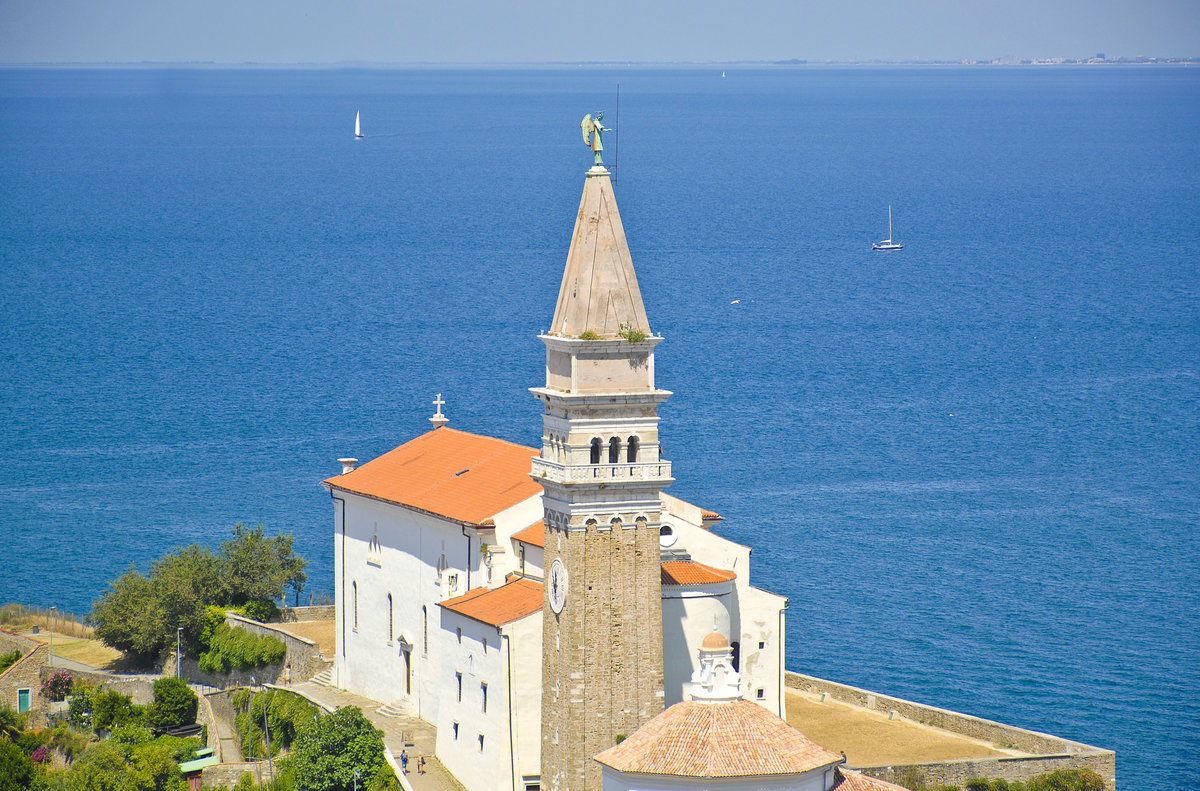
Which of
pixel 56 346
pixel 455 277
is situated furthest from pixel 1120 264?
pixel 56 346

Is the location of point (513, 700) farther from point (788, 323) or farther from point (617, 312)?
point (788, 323)

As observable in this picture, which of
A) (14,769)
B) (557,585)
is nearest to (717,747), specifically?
(557,585)

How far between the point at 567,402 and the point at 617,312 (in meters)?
2.37

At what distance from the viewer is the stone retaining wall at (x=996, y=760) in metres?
48.1

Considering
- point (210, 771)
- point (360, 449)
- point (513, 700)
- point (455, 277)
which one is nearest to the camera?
point (513, 700)

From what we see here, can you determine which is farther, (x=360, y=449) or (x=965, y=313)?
(x=965, y=313)

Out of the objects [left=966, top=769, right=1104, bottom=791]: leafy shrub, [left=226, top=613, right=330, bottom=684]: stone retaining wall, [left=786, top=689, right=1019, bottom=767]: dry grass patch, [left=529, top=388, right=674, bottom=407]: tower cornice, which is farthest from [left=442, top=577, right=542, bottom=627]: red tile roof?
[left=966, top=769, right=1104, bottom=791]: leafy shrub

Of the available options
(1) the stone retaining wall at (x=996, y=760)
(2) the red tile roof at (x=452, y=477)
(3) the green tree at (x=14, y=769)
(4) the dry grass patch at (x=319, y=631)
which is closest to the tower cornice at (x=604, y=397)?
(2) the red tile roof at (x=452, y=477)

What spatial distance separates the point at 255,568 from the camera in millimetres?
64250

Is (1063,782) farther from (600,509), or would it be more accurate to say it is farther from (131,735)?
(131,735)

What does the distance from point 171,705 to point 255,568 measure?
28.2 ft

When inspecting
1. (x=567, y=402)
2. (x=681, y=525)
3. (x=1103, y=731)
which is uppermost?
(x=567, y=402)

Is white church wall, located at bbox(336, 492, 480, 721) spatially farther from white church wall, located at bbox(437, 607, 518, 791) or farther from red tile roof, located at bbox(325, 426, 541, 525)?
white church wall, located at bbox(437, 607, 518, 791)

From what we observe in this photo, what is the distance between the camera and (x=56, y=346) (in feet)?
456
